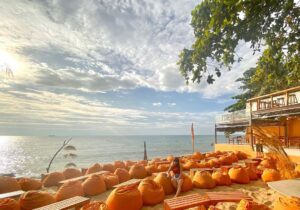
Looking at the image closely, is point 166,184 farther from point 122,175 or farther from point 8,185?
point 8,185

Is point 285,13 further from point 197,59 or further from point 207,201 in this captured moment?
point 207,201

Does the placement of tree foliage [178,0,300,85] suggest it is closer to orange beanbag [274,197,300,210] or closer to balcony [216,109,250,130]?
orange beanbag [274,197,300,210]

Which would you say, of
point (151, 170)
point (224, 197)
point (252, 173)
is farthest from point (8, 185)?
point (252, 173)

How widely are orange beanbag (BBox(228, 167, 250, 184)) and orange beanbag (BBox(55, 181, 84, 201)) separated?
599cm

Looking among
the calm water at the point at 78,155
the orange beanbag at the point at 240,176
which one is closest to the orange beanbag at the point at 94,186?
the orange beanbag at the point at 240,176

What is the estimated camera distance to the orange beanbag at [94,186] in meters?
7.88

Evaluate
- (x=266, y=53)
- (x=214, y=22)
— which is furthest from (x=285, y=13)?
(x=214, y=22)

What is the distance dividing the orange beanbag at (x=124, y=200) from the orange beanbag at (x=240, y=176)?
15.9 ft

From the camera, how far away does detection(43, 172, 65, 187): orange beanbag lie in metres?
9.46

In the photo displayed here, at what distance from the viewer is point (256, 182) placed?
30.1 ft

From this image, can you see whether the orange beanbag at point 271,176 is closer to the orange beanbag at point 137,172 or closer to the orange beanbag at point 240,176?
the orange beanbag at point 240,176

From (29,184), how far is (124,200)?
5374mm

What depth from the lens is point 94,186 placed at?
7.95m

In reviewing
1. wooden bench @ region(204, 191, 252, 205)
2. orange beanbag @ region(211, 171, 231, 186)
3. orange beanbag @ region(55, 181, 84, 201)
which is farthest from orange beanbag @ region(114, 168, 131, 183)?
wooden bench @ region(204, 191, 252, 205)
